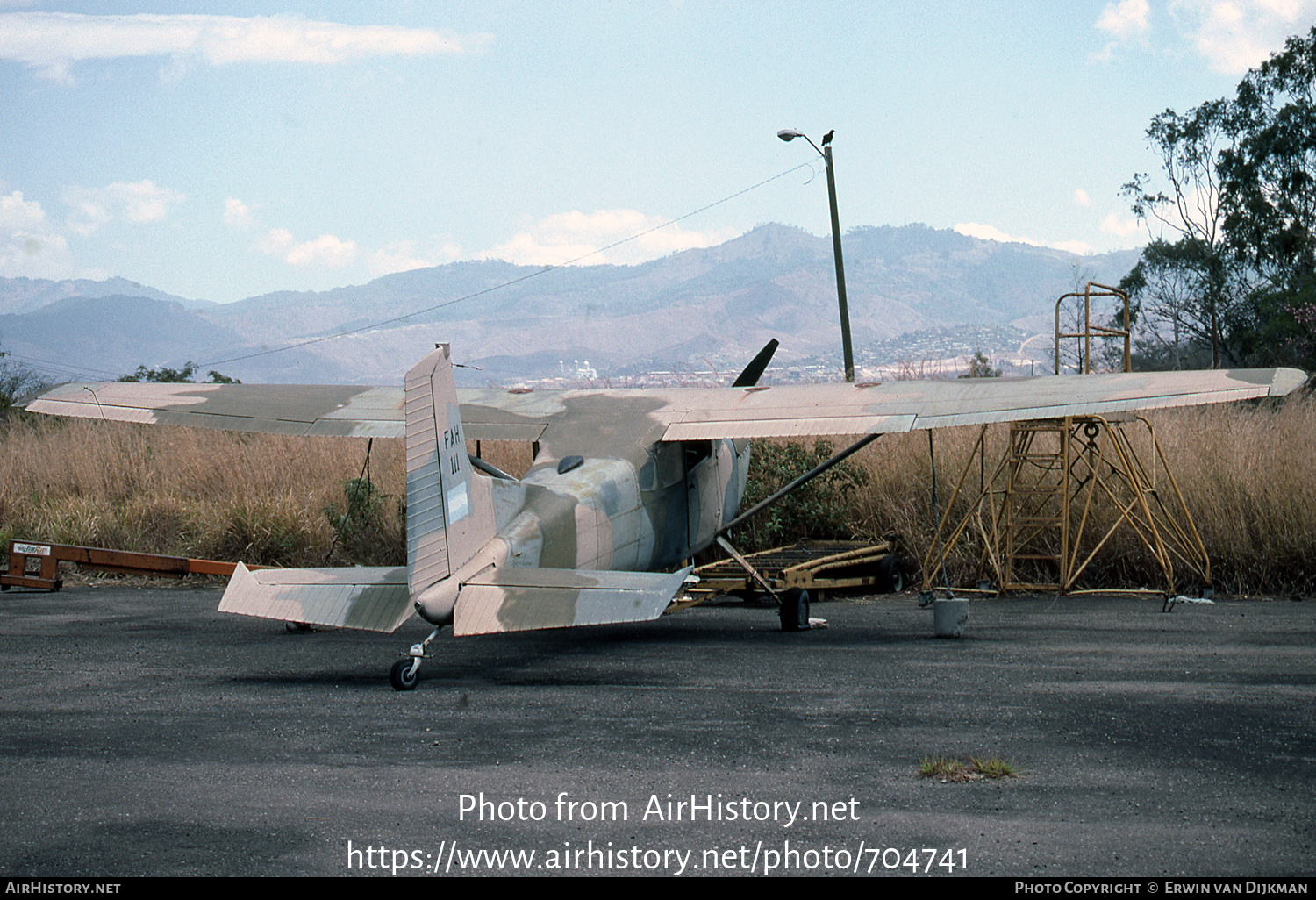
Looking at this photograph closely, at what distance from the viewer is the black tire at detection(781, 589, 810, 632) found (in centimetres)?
1102

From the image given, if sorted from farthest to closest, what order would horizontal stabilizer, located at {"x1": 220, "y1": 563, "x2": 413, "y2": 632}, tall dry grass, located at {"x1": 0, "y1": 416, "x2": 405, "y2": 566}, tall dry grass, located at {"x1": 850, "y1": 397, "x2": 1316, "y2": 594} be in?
1. tall dry grass, located at {"x1": 0, "y1": 416, "x2": 405, "y2": 566}
2. tall dry grass, located at {"x1": 850, "y1": 397, "x2": 1316, "y2": 594}
3. horizontal stabilizer, located at {"x1": 220, "y1": 563, "x2": 413, "y2": 632}

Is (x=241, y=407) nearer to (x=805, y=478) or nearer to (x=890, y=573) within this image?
(x=805, y=478)

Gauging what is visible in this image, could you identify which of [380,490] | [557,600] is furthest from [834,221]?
[557,600]

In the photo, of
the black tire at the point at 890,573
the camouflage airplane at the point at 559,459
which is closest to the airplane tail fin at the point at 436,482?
the camouflage airplane at the point at 559,459

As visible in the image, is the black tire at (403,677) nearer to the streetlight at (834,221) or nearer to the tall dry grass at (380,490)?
the tall dry grass at (380,490)

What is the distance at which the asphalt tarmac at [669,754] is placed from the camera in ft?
14.7

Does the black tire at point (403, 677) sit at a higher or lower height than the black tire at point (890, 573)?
higher

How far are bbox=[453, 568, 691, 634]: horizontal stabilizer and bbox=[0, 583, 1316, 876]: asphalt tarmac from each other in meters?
0.54

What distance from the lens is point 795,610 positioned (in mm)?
11047

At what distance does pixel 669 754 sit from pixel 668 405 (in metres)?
5.97

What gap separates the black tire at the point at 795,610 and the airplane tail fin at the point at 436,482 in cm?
375

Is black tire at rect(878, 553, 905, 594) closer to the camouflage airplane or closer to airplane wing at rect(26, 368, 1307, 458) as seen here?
the camouflage airplane

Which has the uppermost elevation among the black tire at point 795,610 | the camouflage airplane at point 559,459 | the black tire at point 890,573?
the camouflage airplane at point 559,459

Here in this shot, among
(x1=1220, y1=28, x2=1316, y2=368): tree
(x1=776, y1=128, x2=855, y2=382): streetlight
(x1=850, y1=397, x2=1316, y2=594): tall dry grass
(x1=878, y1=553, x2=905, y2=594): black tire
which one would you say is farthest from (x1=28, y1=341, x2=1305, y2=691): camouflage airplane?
(x1=1220, y1=28, x2=1316, y2=368): tree
